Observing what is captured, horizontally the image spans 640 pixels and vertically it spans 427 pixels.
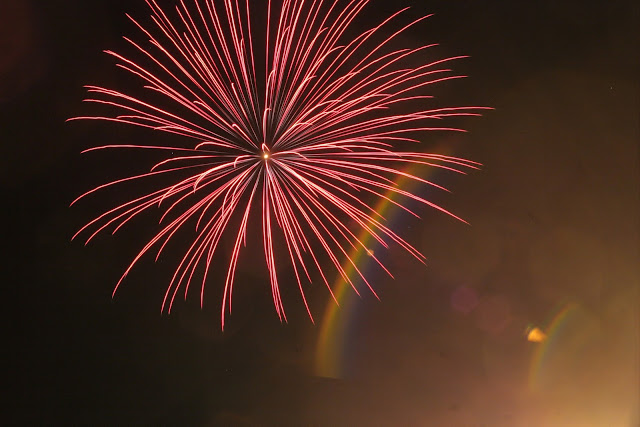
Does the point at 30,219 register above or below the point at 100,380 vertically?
above

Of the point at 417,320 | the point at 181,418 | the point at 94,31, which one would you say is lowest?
the point at 181,418

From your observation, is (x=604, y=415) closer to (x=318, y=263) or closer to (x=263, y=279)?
(x=318, y=263)

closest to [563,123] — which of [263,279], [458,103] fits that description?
[458,103]

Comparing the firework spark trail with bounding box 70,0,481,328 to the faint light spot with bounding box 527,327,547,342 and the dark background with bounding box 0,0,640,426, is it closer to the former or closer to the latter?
the dark background with bounding box 0,0,640,426

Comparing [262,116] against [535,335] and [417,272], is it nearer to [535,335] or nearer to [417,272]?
[417,272]

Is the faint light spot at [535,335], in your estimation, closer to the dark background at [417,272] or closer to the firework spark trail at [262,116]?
the dark background at [417,272]

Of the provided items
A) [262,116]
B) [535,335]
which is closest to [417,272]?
[535,335]

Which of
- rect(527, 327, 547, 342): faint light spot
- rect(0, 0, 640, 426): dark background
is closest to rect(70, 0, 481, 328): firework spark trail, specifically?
rect(0, 0, 640, 426): dark background
